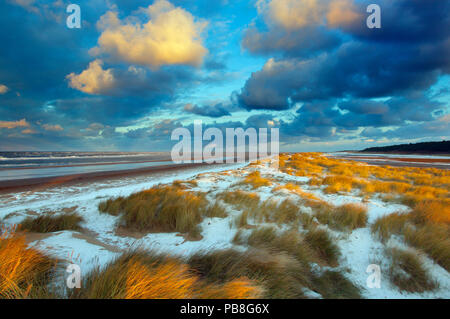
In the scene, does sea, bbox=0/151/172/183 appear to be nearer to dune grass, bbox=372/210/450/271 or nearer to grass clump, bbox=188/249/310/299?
grass clump, bbox=188/249/310/299

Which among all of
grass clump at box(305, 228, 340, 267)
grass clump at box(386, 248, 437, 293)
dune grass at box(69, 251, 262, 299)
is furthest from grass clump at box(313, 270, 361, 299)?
dune grass at box(69, 251, 262, 299)

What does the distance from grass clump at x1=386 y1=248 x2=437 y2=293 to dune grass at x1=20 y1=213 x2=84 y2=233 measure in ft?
23.7

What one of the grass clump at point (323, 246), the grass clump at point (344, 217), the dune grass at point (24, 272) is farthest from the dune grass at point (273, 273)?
the grass clump at point (344, 217)

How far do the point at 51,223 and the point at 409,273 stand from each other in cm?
818

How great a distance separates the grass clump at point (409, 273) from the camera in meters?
3.05

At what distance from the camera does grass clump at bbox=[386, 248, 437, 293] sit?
10.0ft

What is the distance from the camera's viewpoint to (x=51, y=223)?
5219mm

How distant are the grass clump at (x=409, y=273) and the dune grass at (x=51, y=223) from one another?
7.24m

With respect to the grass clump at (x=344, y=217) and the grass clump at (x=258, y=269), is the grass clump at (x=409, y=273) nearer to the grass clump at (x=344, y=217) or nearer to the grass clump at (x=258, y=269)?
the grass clump at (x=344, y=217)

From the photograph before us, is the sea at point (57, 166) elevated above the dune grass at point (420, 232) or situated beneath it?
elevated above

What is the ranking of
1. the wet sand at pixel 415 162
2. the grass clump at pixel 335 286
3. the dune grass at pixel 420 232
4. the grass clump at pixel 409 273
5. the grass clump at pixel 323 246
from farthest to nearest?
the wet sand at pixel 415 162 → the grass clump at pixel 323 246 → the dune grass at pixel 420 232 → the grass clump at pixel 409 273 → the grass clump at pixel 335 286
